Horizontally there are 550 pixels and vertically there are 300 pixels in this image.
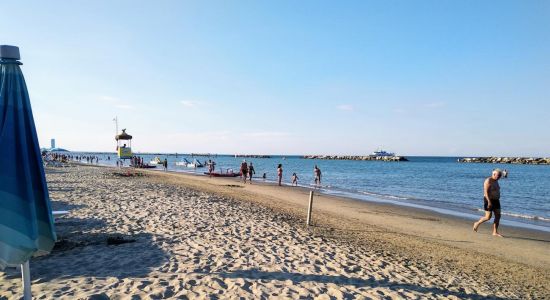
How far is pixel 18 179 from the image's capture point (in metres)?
3.23

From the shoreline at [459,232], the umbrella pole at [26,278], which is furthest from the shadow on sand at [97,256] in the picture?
the shoreline at [459,232]

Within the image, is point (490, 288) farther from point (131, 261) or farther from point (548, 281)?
point (131, 261)

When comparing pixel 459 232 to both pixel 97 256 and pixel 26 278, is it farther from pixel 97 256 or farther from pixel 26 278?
pixel 26 278

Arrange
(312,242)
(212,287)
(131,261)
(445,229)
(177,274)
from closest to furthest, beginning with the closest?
(212,287) → (177,274) → (131,261) → (312,242) → (445,229)

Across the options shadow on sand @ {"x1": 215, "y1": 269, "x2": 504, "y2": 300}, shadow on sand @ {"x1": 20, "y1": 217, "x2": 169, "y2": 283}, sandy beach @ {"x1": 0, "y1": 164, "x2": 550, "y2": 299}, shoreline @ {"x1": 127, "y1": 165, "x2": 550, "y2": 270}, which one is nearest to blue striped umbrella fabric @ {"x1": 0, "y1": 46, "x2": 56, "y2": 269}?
sandy beach @ {"x1": 0, "y1": 164, "x2": 550, "y2": 299}

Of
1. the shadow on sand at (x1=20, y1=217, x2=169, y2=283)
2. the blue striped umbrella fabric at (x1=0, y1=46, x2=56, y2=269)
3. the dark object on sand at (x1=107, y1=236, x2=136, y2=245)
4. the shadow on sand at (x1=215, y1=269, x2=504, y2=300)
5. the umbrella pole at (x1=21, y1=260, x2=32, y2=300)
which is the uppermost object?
the blue striped umbrella fabric at (x1=0, y1=46, x2=56, y2=269)

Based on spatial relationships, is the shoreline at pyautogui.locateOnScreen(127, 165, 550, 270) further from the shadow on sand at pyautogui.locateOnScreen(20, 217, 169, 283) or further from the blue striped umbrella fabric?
the blue striped umbrella fabric

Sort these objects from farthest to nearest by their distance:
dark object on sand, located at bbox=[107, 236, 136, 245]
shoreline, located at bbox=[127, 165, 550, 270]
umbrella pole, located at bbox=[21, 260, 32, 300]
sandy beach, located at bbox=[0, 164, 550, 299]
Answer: shoreline, located at bbox=[127, 165, 550, 270], dark object on sand, located at bbox=[107, 236, 136, 245], sandy beach, located at bbox=[0, 164, 550, 299], umbrella pole, located at bbox=[21, 260, 32, 300]

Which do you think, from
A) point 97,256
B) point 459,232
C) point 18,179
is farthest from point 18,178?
point 459,232

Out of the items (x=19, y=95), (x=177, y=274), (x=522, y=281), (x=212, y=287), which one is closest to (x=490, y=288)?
(x=522, y=281)

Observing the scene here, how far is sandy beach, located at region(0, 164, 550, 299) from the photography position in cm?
493

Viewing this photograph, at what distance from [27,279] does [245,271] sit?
3.05m

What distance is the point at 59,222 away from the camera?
8.73 meters

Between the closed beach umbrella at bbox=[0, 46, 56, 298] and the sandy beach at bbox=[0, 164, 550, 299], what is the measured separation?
5.14 ft
